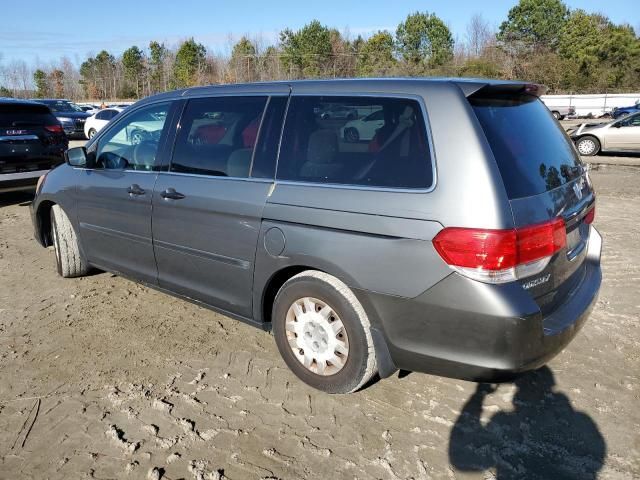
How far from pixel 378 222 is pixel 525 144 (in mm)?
915

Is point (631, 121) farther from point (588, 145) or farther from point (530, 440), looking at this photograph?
point (530, 440)

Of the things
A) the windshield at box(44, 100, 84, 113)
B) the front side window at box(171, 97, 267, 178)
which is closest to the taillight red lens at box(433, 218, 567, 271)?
the front side window at box(171, 97, 267, 178)

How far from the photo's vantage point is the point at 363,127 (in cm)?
294

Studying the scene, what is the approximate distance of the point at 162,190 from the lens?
12.4ft

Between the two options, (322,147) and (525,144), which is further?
(322,147)

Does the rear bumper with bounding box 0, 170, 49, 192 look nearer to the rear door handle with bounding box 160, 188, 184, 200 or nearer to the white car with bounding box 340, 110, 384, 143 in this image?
the rear door handle with bounding box 160, 188, 184, 200

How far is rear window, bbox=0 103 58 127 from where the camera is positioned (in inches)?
319

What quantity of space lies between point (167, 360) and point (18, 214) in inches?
240

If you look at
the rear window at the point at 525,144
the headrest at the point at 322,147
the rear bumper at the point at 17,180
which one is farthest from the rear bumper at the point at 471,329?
the rear bumper at the point at 17,180

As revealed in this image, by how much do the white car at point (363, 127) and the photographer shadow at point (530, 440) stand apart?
167 cm

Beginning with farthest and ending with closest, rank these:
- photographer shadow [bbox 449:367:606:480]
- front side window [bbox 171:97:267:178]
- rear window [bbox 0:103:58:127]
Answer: rear window [bbox 0:103:58:127], front side window [bbox 171:97:267:178], photographer shadow [bbox 449:367:606:480]

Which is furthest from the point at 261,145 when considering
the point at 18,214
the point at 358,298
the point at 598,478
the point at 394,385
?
the point at 18,214

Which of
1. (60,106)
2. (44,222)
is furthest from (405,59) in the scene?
(44,222)

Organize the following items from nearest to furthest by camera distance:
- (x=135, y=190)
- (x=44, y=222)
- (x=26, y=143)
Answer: (x=135, y=190) → (x=44, y=222) → (x=26, y=143)
